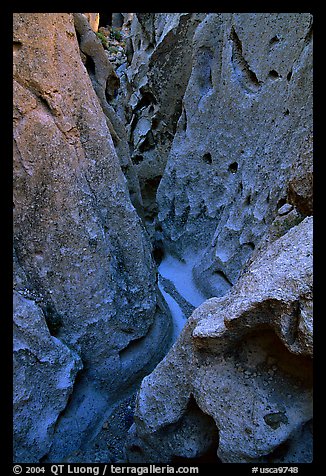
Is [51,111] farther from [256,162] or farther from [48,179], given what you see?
[256,162]

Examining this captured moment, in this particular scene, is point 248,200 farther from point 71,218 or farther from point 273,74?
point 71,218

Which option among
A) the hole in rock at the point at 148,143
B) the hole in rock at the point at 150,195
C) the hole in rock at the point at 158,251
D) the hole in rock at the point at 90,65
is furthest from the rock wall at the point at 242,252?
the hole in rock at the point at 90,65

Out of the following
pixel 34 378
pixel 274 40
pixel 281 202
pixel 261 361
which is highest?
pixel 274 40

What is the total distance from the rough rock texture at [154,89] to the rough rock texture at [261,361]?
3.45 meters

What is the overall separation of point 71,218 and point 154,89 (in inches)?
143

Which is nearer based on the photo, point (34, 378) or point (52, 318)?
point (34, 378)

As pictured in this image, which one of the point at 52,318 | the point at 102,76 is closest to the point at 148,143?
the point at 102,76

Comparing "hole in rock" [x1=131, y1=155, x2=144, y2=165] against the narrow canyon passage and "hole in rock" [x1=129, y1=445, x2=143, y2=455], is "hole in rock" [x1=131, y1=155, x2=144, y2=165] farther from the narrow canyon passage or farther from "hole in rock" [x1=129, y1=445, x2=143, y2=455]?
"hole in rock" [x1=129, y1=445, x2=143, y2=455]

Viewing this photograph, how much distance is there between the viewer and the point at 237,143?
3785 millimetres

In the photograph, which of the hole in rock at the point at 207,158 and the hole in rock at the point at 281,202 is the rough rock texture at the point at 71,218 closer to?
the hole in rock at the point at 281,202

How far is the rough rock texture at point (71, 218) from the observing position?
233 cm

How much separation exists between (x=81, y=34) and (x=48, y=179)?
1.49m

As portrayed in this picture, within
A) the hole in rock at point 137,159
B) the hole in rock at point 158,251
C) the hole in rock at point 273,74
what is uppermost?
the hole in rock at point 137,159

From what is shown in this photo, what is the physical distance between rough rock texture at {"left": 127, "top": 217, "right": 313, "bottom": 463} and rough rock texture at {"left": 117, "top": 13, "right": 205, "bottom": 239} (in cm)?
345
